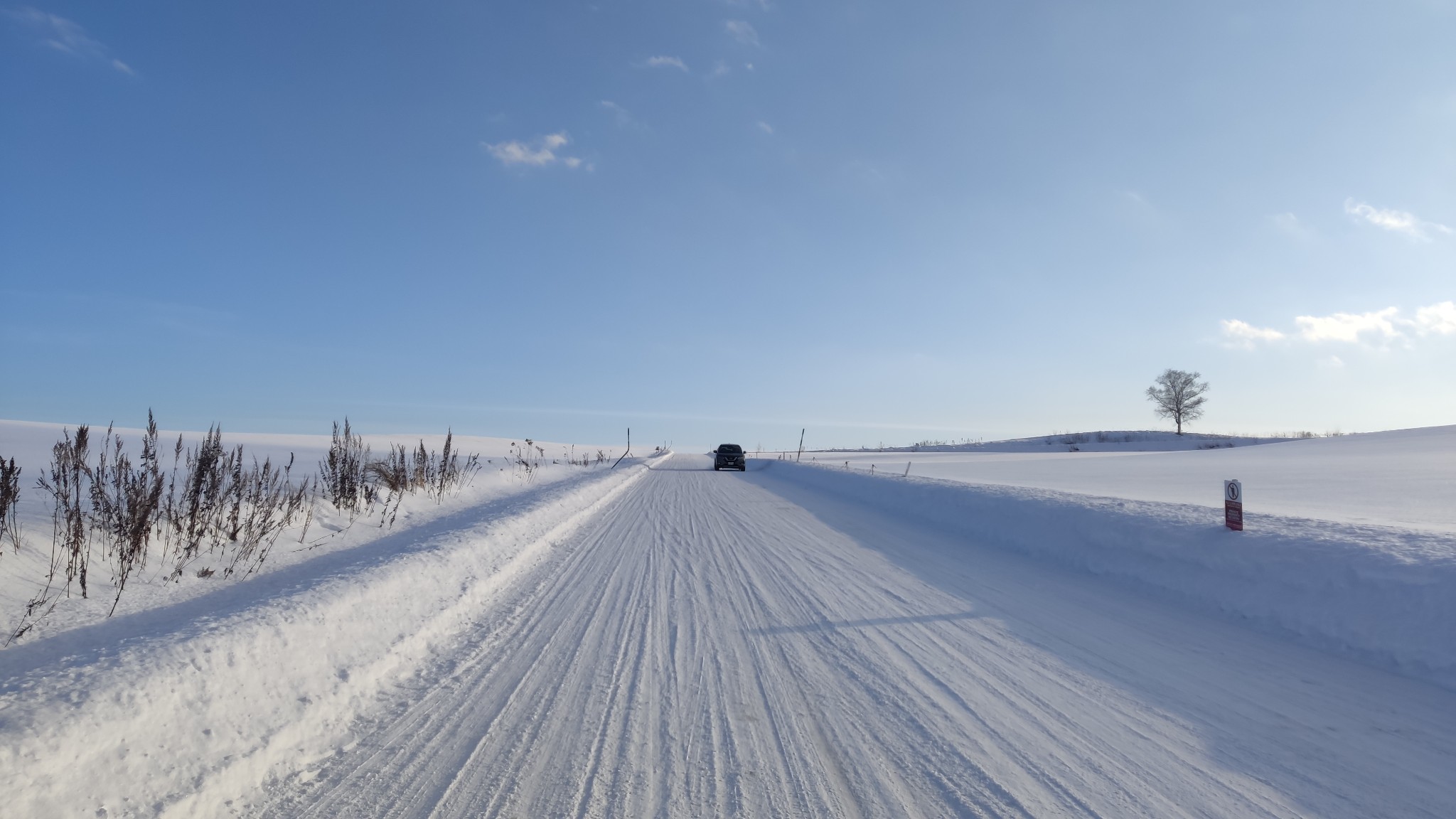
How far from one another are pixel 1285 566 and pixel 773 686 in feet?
18.5

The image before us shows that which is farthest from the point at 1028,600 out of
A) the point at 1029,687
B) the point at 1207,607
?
the point at 1029,687

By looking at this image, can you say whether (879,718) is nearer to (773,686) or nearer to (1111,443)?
(773,686)

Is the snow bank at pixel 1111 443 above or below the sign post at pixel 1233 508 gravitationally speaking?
above

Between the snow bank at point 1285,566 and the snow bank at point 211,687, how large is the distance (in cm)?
731

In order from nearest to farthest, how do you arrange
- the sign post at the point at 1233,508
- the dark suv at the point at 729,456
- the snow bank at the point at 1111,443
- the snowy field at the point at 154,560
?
the snowy field at the point at 154,560
the sign post at the point at 1233,508
the dark suv at the point at 729,456
the snow bank at the point at 1111,443

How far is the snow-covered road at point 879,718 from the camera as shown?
309 cm

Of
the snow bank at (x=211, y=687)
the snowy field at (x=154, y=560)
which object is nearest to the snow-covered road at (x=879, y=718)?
the snow bank at (x=211, y=687)

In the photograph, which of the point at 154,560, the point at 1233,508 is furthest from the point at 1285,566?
the point at 154,560

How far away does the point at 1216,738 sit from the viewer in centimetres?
375

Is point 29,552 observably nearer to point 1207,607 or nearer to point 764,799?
point 764,799

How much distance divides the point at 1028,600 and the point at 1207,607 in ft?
5.62

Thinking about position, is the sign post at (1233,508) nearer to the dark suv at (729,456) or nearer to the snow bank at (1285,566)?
the snow bank at (1285,566)

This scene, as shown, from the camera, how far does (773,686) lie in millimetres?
4469

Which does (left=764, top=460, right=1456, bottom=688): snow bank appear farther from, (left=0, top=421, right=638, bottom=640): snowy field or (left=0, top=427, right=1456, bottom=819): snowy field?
(left=0, top=421, right=638, bottom=640): snowy field
